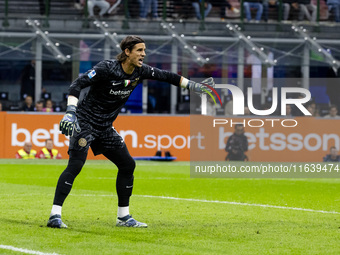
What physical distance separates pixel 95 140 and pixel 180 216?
5.76 feet

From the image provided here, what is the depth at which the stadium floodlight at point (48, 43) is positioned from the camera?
28.3m

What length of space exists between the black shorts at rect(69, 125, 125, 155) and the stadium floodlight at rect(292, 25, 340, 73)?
71.0 feet

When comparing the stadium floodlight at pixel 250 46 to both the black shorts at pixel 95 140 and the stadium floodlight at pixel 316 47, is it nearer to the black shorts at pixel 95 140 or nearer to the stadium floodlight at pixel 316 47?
the stadium floodlight at pixel 316 47

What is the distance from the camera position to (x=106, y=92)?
8.82 meters

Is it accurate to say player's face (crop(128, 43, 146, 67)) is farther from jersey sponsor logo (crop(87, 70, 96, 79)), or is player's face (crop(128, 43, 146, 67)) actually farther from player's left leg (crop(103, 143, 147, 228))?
player's left leg (crop(103, 143, 147, 228))

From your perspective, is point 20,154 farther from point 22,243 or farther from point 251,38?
point 22,243

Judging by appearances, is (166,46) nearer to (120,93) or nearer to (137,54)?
(120,93)

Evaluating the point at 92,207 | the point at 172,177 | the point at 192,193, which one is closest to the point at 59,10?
the point at 172,177

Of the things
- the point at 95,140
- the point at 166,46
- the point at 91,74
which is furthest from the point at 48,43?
the point at 91,74

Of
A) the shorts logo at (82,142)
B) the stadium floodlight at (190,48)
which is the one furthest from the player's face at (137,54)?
the stadium floodlight at (190,48)

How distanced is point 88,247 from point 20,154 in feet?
55.8

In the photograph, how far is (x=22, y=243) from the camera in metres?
7.37

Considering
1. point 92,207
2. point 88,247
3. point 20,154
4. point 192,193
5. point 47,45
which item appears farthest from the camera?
point 47,45

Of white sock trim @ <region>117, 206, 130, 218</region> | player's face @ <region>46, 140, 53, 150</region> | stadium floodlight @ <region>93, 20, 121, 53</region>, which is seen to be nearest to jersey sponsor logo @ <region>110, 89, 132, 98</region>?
white sock trim @ <region>117, 206, 130, 218</region>
